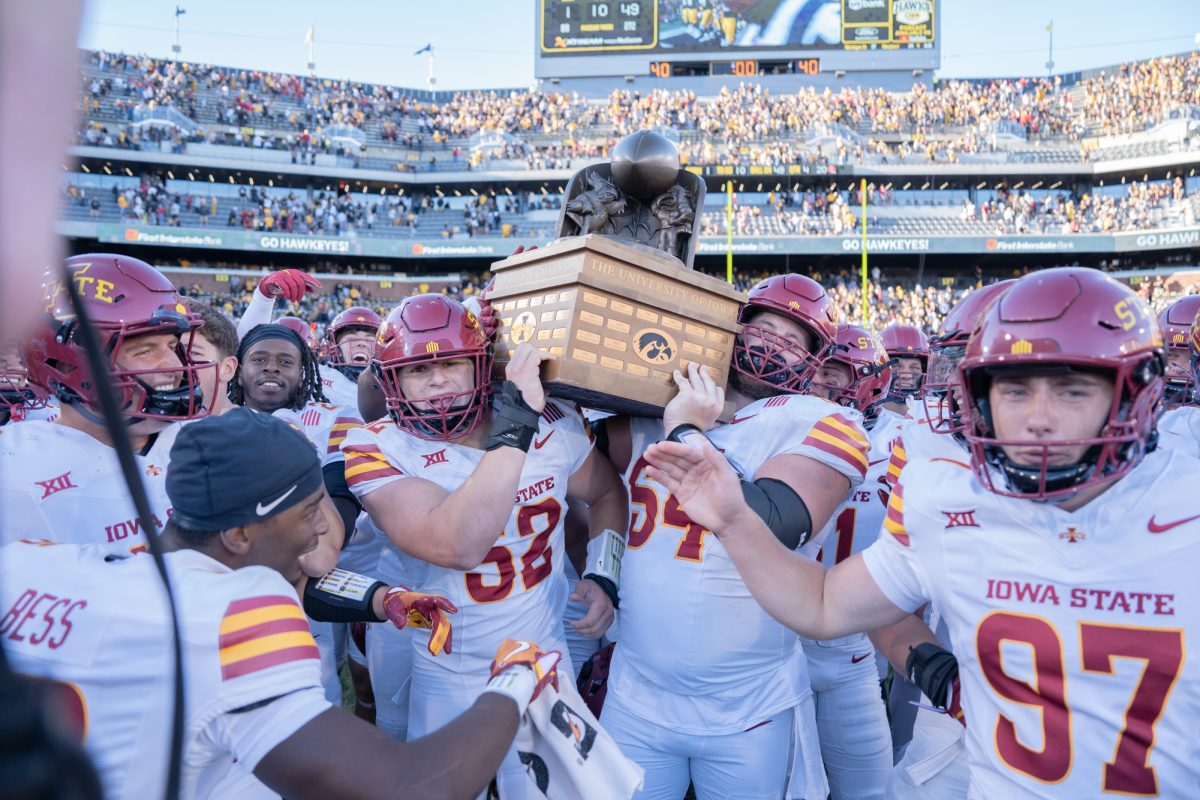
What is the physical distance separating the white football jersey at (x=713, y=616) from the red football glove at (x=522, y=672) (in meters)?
0.81

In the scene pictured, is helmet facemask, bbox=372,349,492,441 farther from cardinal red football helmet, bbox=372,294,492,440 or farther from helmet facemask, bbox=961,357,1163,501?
helmet facemask, bbox=961,357,1163,501

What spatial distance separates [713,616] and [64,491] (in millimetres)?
2041

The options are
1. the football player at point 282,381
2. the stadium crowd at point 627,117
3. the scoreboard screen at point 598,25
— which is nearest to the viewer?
the football player at point 282,381

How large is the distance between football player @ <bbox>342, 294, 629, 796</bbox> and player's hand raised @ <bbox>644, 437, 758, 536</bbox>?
1.86ft

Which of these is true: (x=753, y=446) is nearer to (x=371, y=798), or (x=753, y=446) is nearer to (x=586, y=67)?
(x=371, y=798)

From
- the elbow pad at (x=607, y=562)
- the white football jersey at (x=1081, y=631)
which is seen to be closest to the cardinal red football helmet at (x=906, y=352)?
the elbow pad at (x=607, y=562)

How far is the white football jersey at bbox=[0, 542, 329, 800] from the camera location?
4.76ft

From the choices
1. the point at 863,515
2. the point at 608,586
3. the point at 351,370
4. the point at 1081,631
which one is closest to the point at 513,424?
the point at 608,586

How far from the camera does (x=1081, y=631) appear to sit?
1.65m

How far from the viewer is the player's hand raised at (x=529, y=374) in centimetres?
257

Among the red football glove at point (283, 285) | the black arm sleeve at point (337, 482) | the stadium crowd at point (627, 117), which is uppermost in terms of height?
the stadium crowd at point (627, 117)

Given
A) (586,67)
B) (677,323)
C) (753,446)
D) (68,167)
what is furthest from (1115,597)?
(586,67)

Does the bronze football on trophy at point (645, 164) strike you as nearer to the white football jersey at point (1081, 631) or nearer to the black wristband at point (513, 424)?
the black wristband at point (513, 424)

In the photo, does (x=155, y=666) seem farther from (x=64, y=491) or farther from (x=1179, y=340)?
(x=1179, y=340)
